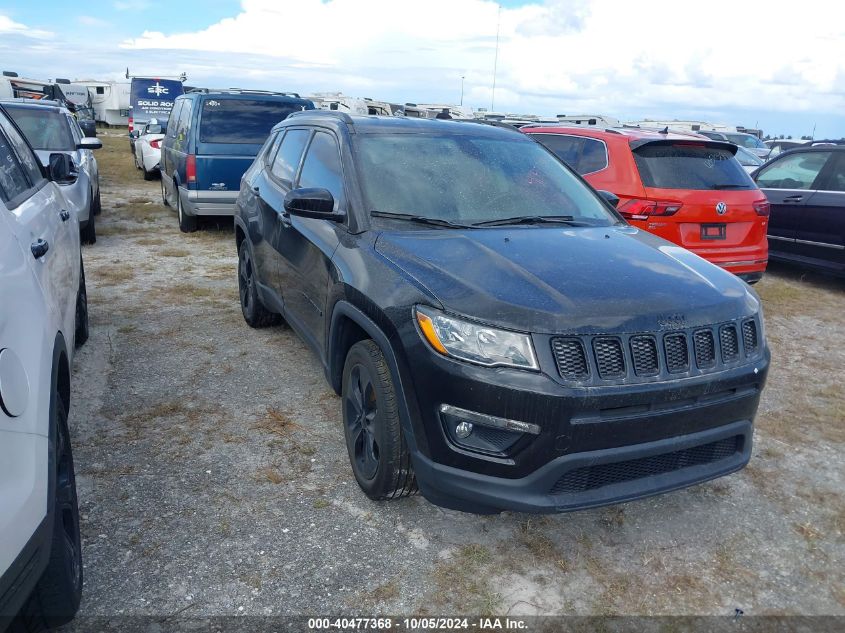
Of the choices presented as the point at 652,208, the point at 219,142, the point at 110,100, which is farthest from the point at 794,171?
the point at 110,100

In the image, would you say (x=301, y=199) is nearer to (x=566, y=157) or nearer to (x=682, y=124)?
(x=566, y=157)

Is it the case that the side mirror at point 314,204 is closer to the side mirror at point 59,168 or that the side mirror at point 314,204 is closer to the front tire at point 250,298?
the side mirror at point 59,168

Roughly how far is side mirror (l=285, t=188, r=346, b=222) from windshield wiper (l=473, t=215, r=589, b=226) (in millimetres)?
745

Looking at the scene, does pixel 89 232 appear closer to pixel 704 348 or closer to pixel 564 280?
pixel 564 280

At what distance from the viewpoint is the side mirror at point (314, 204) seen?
3.53 m

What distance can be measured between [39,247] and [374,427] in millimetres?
1654

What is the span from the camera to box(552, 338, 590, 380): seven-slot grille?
8.36ft

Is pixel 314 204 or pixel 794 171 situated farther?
pixel 794 171

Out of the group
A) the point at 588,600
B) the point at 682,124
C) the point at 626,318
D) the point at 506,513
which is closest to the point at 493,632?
the point at 588,600

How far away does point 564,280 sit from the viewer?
9.45 ft

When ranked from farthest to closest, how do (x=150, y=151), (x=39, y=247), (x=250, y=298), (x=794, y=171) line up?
1. (x=150, y=151)
2. (x=794, y=171)
3. (x=250, y=298)
4. (x=39, y=247)

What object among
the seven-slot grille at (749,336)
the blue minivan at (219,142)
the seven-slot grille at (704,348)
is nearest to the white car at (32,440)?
the seven-slot grille at (704,348)

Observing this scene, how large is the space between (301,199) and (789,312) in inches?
222

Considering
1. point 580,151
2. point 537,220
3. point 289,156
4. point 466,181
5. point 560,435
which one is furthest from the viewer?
point 580,151
